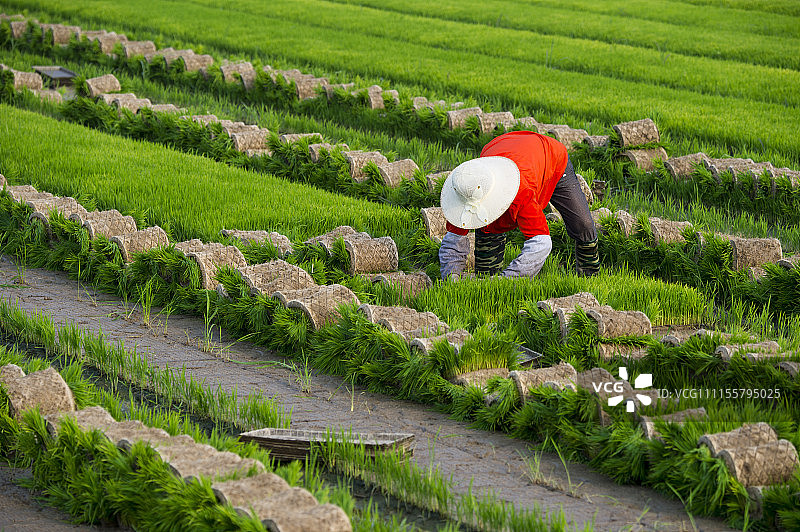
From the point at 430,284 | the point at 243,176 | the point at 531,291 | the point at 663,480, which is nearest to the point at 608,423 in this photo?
the point at 663,480

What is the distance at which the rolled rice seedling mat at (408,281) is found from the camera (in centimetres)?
601

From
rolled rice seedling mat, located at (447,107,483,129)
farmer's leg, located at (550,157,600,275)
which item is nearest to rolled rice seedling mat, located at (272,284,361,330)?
farmer's leg, located at (550,157,600,275)

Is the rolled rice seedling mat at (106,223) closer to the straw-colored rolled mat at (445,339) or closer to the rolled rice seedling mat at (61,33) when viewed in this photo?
the straw-colored rolled mat at (445,339)

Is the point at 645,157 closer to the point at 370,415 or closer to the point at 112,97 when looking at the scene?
the point at 370,415

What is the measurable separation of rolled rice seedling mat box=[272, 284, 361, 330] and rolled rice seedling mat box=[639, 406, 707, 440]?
78.4 inches

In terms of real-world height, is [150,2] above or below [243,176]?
above

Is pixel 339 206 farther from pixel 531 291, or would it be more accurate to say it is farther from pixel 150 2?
pixel 150 2

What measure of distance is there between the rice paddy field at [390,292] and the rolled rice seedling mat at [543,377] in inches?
0.5

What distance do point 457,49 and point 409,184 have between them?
8.14m

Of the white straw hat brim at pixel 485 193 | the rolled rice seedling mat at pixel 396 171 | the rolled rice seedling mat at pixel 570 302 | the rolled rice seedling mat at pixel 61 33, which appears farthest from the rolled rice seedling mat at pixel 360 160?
the rolled rice seedling mat at pixel 61 33

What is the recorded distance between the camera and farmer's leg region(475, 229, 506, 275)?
6184 mm

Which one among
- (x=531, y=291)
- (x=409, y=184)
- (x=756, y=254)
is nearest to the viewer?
(x=531, y=291)

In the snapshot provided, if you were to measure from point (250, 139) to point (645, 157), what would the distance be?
3.85 metres

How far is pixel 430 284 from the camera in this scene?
6.15 m
